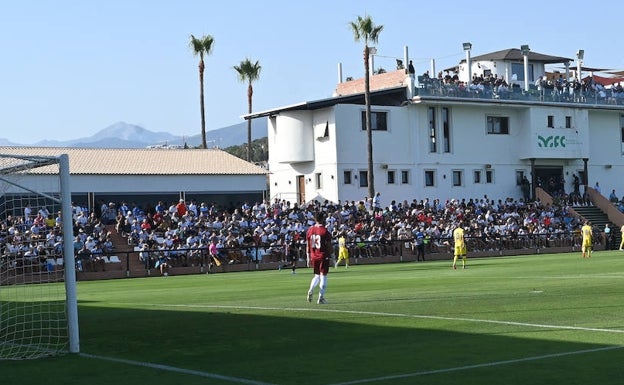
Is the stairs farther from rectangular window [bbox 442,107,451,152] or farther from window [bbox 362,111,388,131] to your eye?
window [bbox 362,111,388,131]

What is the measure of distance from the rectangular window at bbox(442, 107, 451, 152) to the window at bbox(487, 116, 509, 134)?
370 centimetres

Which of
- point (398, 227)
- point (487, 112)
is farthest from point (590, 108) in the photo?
point (398, 227)

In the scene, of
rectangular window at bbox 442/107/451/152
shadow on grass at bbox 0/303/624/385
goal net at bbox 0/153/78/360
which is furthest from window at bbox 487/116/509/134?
shadow on grass at bbox 0/303/624/385

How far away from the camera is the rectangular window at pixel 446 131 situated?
6506 cm

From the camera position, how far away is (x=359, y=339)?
14141mm

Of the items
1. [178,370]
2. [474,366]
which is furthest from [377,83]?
[474,366]

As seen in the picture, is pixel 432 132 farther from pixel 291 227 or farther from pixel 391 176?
pixel 291 227

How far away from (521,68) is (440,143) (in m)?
21.6

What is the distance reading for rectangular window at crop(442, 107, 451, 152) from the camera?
213 feet

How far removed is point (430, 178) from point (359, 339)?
2007 inches

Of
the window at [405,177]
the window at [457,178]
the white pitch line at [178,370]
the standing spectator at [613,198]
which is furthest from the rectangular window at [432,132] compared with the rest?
the white pitch line at [178,370]

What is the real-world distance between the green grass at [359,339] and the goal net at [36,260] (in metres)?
0.65

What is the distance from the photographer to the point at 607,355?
11.8 metres

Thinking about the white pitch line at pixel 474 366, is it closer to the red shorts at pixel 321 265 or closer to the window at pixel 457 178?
the red shorts at pixel 321 265
